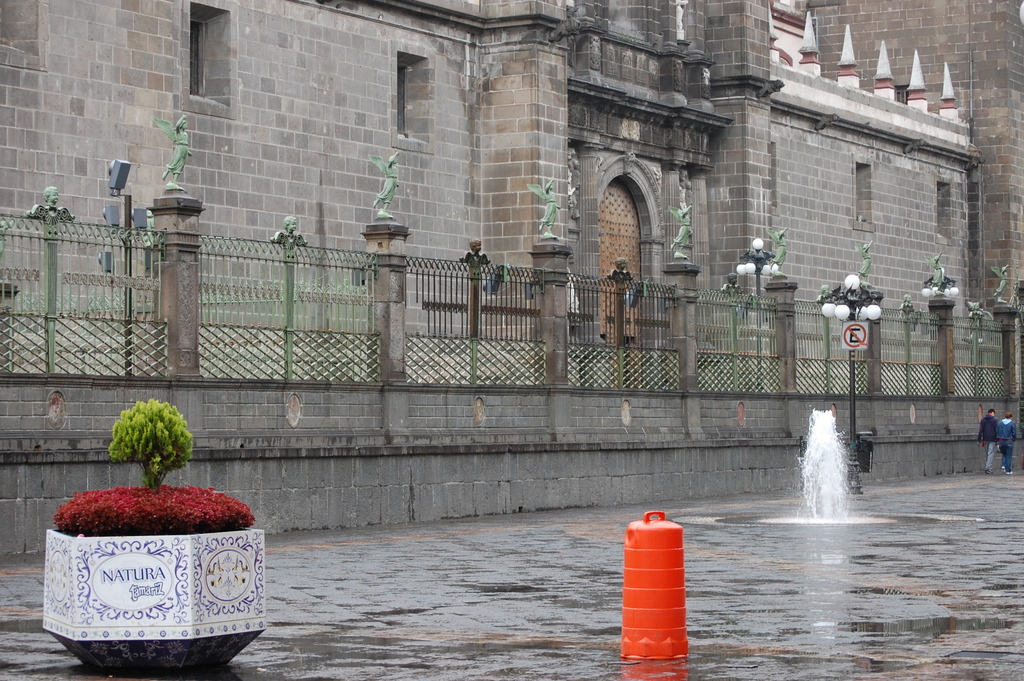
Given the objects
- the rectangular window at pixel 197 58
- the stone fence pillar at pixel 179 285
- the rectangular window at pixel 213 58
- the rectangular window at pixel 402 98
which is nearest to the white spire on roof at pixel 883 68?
the rectangular window at pixel 402 98

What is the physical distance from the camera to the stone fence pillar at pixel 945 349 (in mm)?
38531

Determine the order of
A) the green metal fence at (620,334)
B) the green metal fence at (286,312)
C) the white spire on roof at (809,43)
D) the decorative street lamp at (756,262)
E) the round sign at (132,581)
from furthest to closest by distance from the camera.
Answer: the white spire on roof at (809,43) → the decorative street lamp at (756,262) → the green metal fence at (620,334) → the green metal fence at (286,312) → the round sign at (132,581)

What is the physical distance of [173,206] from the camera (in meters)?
20.3

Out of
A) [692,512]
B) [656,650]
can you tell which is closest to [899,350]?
[692,512]

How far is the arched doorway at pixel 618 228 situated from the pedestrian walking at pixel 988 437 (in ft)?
26.5

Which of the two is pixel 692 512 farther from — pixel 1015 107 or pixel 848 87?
pixel 1015 107

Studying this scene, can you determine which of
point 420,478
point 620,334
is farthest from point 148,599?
point 620,334

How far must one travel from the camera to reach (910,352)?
3753 cm

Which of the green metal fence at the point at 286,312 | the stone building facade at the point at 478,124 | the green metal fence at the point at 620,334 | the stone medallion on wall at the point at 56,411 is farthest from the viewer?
the green metal fence at the point at 620,334

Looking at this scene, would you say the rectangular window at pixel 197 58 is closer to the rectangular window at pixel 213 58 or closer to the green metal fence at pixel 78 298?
the rectangular window at pixel 213 58

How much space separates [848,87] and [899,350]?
46.2ft

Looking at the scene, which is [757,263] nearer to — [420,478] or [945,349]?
[945,349]

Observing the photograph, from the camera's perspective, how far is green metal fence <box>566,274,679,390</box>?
26969mm

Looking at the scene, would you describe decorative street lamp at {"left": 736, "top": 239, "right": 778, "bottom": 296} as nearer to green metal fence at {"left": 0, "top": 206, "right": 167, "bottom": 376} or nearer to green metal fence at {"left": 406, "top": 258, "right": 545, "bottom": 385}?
green metal fence at {"left": 406, "top": 258, "right": 545, "bottom": 385}
